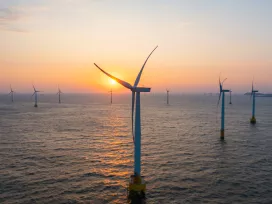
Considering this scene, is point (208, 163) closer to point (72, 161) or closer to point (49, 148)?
point (72, 161)

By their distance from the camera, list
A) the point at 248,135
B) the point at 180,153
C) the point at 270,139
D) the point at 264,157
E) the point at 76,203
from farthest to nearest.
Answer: the point at 248,135 → the point at 270,139 → the point at 180,153 → the point at 264,157 → the point at 76,203

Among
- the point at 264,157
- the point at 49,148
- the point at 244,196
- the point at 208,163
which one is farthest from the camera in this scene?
the point at 49,148

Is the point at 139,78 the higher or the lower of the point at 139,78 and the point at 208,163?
the higher

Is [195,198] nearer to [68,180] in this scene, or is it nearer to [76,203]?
[76,203]

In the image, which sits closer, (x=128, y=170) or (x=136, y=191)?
(x=136, y=191)

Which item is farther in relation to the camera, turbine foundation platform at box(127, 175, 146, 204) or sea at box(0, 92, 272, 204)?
sea at box(0, 92, 272, 204)

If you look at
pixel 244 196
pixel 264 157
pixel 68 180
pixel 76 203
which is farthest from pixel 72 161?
pixel 264 157

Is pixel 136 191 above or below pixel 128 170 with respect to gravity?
above

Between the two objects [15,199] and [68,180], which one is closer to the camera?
[15,199]

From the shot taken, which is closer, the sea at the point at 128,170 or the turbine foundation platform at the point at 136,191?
the turbine foundation platform at the point at 136,191
